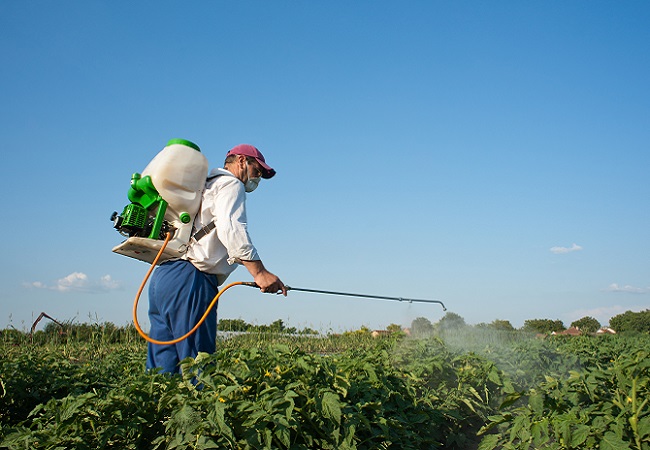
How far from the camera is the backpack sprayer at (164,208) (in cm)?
335

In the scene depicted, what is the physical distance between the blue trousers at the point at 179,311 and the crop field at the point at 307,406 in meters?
0.31

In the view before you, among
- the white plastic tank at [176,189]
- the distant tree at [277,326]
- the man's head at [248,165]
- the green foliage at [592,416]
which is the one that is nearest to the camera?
the green foliage at [592,416]

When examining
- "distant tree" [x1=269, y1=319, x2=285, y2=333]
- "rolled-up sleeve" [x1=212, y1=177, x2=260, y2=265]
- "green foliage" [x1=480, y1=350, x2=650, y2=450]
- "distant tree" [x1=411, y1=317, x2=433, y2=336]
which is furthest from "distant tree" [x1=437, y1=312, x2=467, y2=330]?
"distant tree" [x1=269, y1=319, x2=285, y2=333]

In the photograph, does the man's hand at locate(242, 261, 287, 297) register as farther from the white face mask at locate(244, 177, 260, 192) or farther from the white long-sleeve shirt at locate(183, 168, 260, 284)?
the white face mask at locate(244, 177, 260, 192)

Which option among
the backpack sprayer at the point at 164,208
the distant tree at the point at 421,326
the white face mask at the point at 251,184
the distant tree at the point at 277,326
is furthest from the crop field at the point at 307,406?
the distant tree at the point at 277,326

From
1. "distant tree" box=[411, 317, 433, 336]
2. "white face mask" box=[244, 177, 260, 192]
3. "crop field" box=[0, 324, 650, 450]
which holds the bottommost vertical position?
"crop field" box=[0, 324, 650, 450]

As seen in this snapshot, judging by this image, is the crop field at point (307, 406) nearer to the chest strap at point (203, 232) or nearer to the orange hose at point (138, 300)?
the orange hose at point (138, 300)

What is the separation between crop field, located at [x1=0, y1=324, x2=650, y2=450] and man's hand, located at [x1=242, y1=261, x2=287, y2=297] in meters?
0.44

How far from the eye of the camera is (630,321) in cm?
1934

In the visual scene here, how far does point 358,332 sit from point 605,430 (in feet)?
29.6

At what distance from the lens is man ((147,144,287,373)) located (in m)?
3.27

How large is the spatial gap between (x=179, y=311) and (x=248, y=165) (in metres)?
1.04

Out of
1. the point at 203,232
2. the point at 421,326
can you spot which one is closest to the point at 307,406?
the point at 203,232

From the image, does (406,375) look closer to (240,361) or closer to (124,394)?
(240,361)
